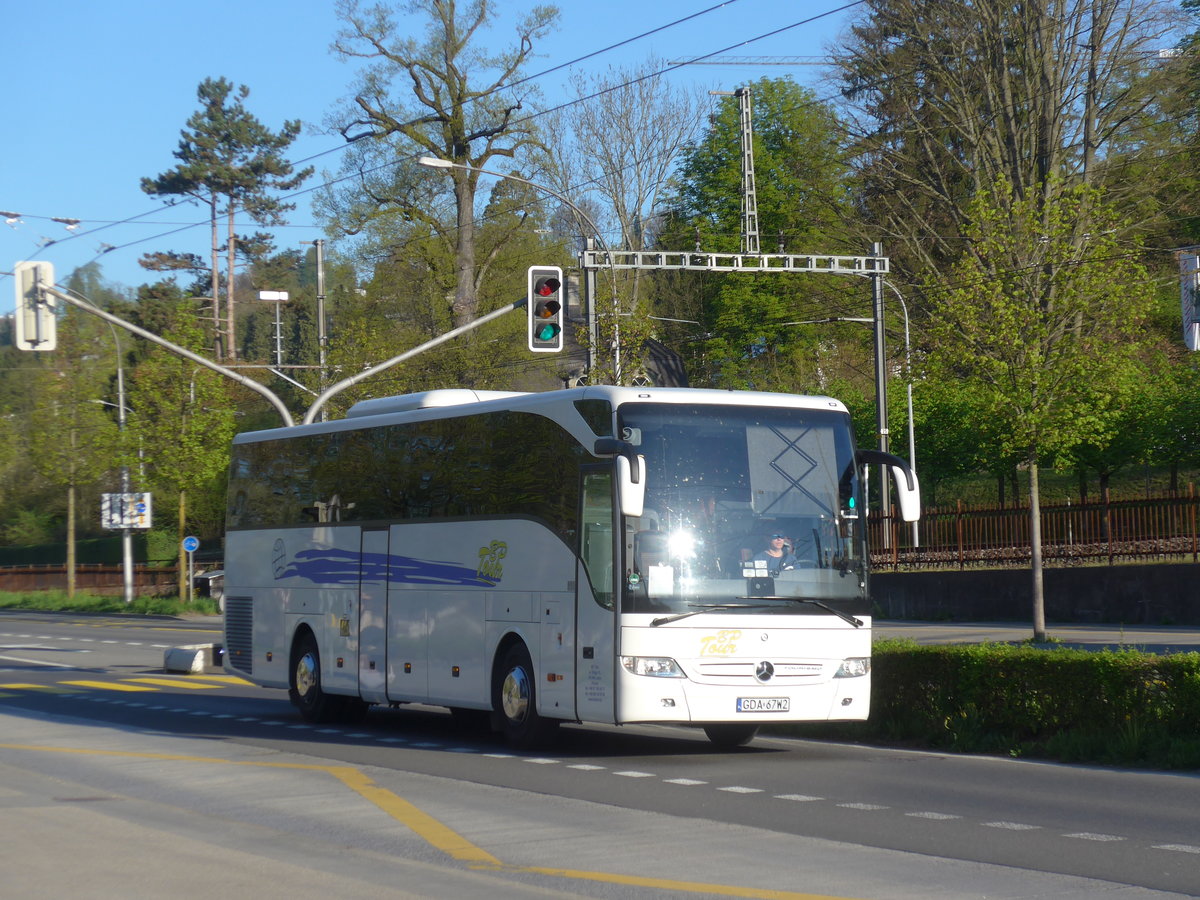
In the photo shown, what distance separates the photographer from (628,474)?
13.8 meters

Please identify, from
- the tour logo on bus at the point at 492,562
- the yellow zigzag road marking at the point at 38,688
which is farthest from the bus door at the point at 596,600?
the yellow zigzag road marking at the point at 38,688

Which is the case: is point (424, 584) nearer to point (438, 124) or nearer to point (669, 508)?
point (669, 508)

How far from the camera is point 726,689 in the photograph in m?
14.2

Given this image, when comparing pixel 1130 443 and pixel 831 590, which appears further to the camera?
pixel 1130 443

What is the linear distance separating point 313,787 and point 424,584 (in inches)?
183

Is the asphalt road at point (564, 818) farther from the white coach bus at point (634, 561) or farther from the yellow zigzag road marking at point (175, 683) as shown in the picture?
the yellow zigzag road marking at point (175, 683)

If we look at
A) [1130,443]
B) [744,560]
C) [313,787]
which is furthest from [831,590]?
[1130,443]

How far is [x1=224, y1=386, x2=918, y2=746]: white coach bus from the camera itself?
14055mm

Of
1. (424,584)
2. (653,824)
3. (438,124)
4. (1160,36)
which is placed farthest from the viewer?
(438,124)

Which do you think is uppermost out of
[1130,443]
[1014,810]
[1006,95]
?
[1006,95]

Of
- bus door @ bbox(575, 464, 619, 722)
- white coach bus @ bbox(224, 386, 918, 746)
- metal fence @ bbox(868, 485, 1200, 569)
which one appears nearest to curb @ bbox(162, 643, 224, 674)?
white coach bus @ bbox(224, 386, 918, 746)

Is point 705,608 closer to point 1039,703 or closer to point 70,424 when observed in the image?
point 1039,703

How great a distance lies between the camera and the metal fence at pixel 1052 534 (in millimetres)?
32469

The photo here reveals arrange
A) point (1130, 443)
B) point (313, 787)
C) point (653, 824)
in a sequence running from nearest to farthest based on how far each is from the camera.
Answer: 1. point (653, 824)
2. point (313, 787)
3. point (1130, 443)
